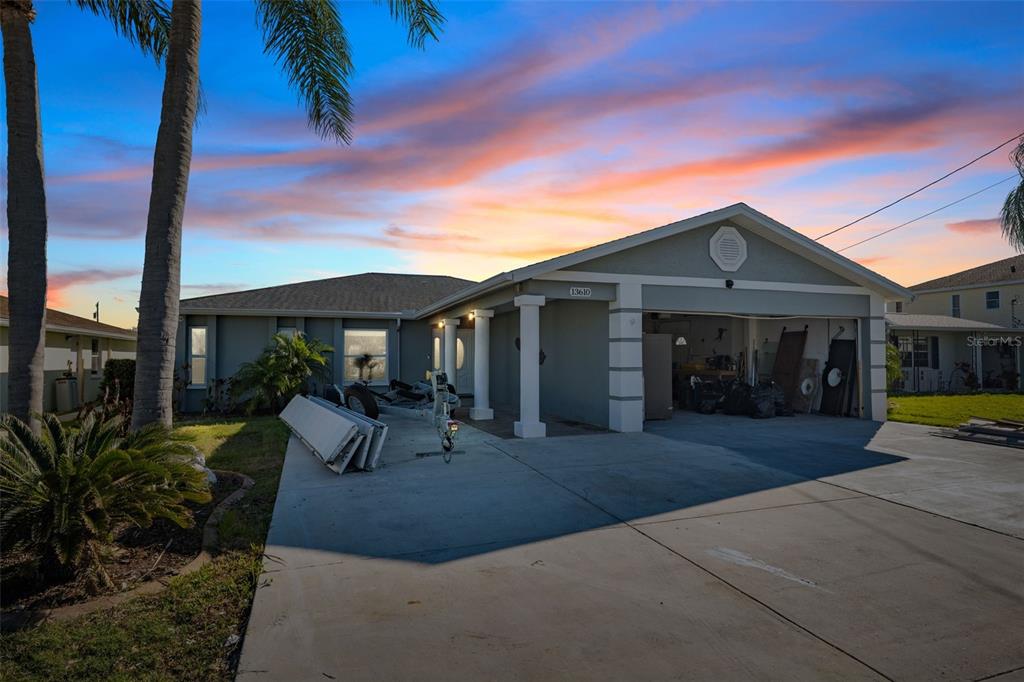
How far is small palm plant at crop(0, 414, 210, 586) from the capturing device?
3945 millimetres

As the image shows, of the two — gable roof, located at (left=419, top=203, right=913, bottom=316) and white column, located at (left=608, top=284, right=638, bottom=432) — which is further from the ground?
gable roof, located at (left=419, top=203, right=913, bottom=316)

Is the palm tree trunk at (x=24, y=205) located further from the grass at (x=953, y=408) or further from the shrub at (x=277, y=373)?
the grass at (x=953, y=408)

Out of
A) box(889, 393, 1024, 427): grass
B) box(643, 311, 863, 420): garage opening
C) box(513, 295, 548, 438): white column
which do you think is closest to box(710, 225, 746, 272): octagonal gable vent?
box(643, 311, 863, 420): garage opening

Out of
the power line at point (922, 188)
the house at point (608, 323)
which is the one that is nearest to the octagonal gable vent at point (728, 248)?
the house at point (608, 323)

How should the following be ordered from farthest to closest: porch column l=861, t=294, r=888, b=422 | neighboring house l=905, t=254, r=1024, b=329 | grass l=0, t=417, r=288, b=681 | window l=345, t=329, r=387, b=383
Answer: neighboring house l=905, t=254, r=1024, b=329, window l=345, t=329, r=387, b=383, porch column l=861, t=294, r=888, b=422, grass l=0, t=417, r=288, b=681

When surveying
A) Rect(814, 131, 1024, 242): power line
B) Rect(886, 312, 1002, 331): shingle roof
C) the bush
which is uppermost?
Rect(814, 131, 1024, 242): power line

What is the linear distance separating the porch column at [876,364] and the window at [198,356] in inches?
674

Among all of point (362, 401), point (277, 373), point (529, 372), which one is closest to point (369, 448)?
point (529, 372)

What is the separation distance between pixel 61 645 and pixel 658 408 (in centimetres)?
1163

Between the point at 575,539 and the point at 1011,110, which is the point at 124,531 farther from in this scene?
the point at 1011,110

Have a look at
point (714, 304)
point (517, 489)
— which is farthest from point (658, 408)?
point (517, 489)

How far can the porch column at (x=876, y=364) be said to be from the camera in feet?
44.1

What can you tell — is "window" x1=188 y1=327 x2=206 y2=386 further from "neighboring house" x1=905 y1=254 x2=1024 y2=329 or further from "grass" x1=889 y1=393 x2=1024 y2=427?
"neighboring house" x1=905 y1=254 x2=1024 y2=329

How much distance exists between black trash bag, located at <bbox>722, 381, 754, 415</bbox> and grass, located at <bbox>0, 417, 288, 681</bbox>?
12.1 meters
